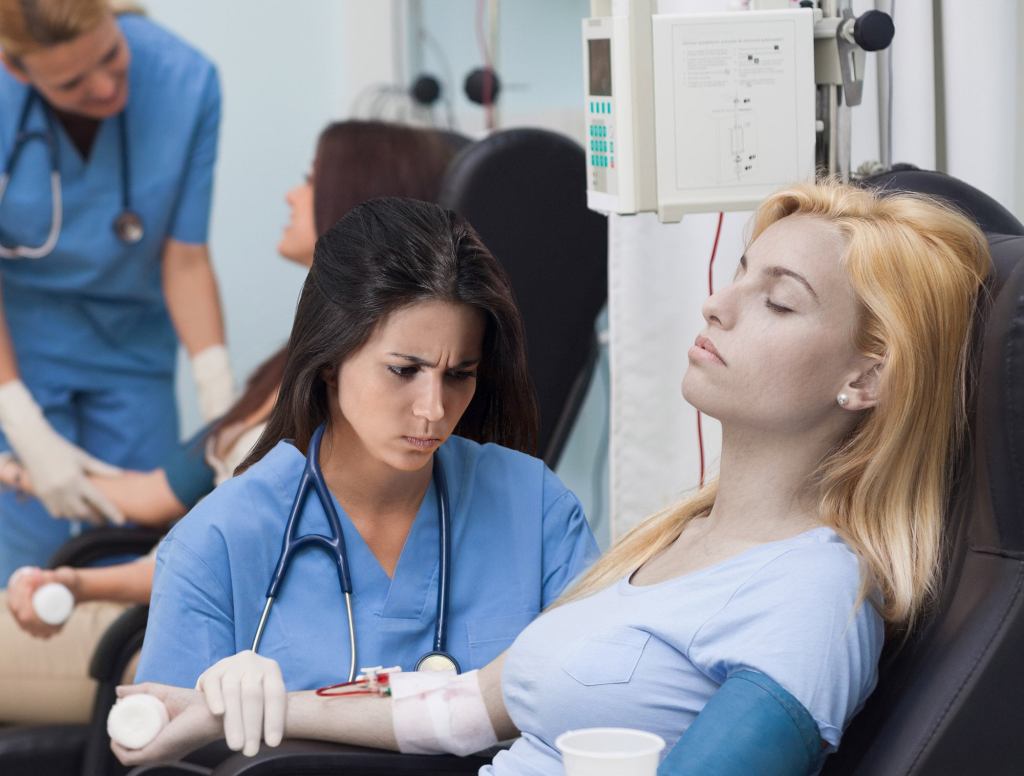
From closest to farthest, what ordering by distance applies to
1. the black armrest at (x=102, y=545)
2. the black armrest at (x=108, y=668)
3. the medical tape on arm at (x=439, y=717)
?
the medical tape on arm at (x=439, y=717)
the black armrest at (x=108, y=668)
the black armrest at (x=102, y=545)

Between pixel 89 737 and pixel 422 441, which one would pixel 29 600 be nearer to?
pixel 89 737

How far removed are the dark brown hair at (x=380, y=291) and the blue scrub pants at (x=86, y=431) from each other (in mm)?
1652

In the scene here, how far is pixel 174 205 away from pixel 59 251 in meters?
0.27

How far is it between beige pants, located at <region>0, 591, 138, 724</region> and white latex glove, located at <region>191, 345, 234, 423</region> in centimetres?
91

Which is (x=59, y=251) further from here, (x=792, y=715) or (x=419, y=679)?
(x=792, y=715)

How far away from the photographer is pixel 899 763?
1.05 m

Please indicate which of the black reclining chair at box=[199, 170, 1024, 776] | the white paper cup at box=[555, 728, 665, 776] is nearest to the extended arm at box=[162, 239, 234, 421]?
the black reclining chair at box=[199, 170, 1024, 776]

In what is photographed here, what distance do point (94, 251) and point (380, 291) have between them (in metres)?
1.76

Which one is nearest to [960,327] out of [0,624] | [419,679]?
[419,679]

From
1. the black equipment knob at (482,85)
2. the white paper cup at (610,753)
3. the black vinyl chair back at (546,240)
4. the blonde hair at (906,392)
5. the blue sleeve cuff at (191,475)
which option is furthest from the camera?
the black equipment knob at (482,85)

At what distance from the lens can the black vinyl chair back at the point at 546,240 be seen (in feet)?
7.01

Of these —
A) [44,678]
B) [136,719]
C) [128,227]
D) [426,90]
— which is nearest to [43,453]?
[128,227]

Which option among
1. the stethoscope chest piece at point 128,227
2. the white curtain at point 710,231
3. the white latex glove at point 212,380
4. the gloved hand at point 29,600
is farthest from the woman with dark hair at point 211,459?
the stethoscope chest piece at point 128,227

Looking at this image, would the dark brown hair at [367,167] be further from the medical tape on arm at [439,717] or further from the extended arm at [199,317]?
the medical tape on arm at [439,717]
